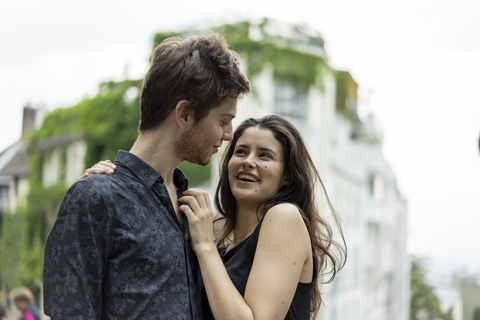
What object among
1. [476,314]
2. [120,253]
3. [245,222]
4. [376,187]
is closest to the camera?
[120,253]

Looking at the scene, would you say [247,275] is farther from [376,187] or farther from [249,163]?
[376,187]

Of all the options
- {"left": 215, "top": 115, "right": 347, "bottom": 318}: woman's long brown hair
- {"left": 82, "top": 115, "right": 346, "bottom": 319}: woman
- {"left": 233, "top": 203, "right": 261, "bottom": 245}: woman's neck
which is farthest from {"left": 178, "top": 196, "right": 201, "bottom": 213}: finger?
{"left": 233, "top": 203, "right": 261, "bottom": 245}: woman's neck

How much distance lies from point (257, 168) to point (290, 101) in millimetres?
14281

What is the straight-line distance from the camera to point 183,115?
216cm

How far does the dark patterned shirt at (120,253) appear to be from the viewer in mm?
1736

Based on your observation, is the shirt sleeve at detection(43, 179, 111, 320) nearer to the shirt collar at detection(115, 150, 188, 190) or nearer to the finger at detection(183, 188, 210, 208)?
the shirt collar at detection(115, 150, 188, 190)

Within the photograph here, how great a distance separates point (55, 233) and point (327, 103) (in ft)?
55.2

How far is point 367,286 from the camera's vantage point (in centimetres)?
2962

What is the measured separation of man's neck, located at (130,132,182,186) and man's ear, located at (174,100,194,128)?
0.08m

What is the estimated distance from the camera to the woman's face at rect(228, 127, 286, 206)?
Answer: 9.09 feet

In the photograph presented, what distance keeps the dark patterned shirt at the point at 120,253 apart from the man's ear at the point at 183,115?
0.22 m

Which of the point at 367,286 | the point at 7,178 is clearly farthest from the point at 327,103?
the point at 7,178

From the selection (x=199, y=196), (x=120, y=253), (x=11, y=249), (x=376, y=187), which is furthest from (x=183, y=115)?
(x=376, y=187)

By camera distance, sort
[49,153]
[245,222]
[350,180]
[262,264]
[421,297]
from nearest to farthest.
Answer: [262,264]
[245,222]
[49,153]
[350,180]
[421,297]
